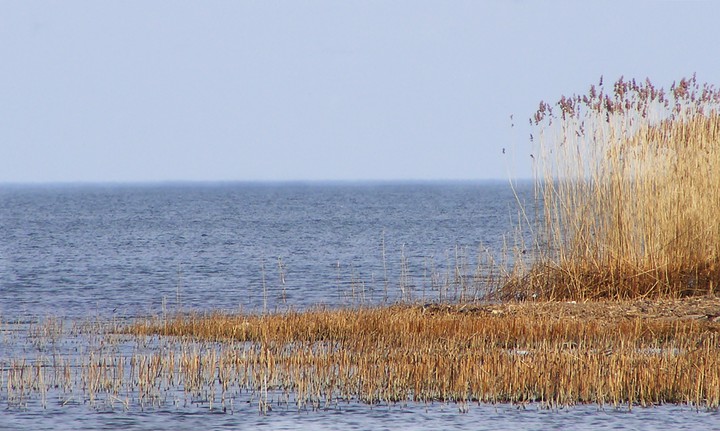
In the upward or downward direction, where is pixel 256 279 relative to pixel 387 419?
downward

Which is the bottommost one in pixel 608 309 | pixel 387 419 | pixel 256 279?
pixel 256 279

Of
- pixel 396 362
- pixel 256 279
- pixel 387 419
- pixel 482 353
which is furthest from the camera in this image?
pixel 256 279

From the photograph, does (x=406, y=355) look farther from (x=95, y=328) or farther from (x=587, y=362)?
(x=95, y=328)

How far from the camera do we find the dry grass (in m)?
11.4

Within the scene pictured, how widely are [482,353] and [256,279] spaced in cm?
2077

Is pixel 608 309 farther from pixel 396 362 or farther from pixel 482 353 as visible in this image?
pixel 396 362

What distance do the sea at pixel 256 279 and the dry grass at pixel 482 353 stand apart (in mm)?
401

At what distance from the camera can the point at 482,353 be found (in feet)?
43.1

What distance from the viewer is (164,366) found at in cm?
1330

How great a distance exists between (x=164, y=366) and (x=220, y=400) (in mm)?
1872

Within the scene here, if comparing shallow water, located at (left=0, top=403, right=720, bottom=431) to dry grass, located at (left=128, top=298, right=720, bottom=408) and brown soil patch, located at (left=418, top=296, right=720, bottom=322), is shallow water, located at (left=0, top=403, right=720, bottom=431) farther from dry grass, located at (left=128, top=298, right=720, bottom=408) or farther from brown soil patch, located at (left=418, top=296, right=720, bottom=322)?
brown soil patch, located at (left=418, top=296, right=720, bottom=322)

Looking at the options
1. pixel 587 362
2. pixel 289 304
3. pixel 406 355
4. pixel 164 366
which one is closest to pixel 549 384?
pixel 587 362

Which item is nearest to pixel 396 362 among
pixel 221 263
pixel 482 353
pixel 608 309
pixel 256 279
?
pixel 482 353

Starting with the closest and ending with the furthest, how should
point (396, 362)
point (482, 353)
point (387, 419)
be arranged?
point (387, 419) → point (396, 362) → point (482, 353)
